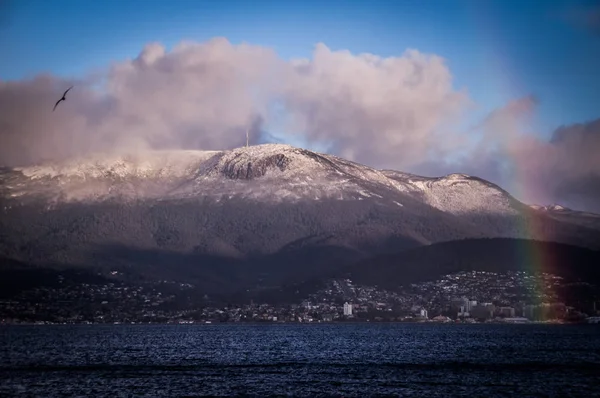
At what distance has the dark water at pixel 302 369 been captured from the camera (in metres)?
101

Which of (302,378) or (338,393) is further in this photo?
(302,378)

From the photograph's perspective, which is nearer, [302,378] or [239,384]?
[239,384]

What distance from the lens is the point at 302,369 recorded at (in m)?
127

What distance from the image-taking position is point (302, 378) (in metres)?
114

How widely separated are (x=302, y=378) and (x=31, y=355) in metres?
65.2

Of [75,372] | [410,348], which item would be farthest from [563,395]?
[410,348]

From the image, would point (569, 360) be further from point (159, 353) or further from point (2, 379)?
point (2, 379)

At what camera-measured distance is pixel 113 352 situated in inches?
6496

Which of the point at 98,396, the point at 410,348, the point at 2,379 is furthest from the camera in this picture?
the point at 410,348

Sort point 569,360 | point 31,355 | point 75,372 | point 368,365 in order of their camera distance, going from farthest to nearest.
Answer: point 31,355
point 569,360
point 368,365
point 75,372

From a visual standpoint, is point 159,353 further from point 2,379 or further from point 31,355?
point 2,379

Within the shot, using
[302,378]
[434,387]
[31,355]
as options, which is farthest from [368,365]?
[31,355]

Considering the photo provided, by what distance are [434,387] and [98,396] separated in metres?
37.3

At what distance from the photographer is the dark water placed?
10100 cm
